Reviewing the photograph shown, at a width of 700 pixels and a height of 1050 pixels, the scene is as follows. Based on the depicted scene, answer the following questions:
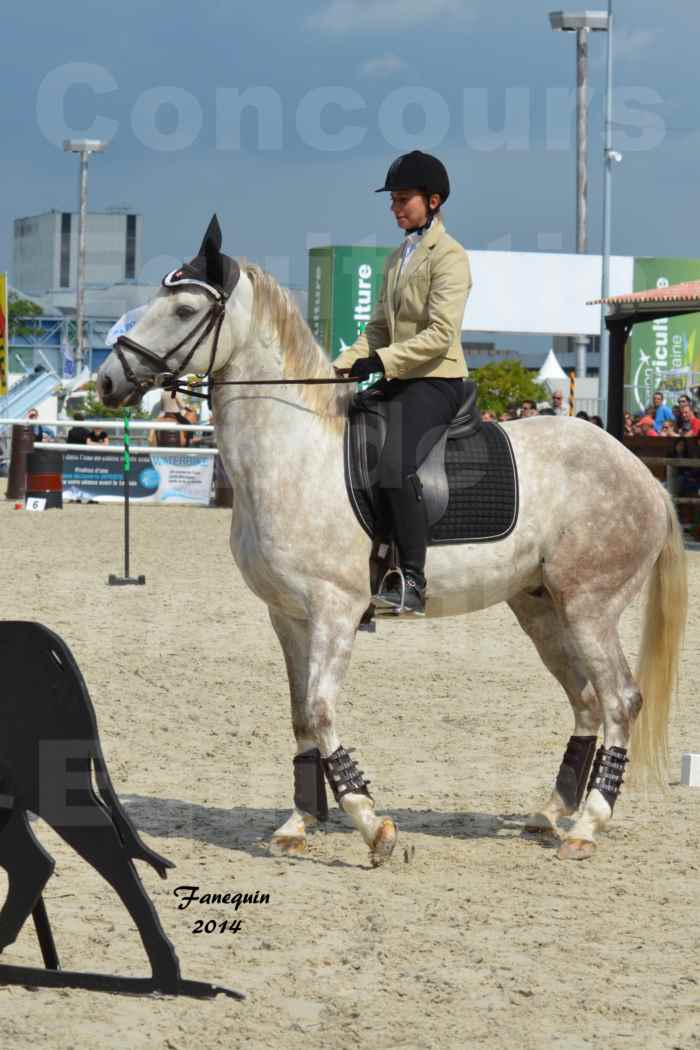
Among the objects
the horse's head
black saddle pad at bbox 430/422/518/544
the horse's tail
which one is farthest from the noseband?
the horse's tail

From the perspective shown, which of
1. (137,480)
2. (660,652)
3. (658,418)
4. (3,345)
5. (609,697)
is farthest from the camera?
(658,418)

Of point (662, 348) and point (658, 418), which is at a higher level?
point (662, 348)

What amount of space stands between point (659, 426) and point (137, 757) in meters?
19.4

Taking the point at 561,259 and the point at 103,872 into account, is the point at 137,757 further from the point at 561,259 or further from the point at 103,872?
the point at 561,259

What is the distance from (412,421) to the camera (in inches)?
236

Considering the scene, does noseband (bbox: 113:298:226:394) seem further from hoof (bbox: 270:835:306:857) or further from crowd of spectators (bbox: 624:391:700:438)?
crowd of spectators (bbox: 624:391:700:438)

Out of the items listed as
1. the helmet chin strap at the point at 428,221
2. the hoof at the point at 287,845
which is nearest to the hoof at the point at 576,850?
the hoof at the point at 287,845

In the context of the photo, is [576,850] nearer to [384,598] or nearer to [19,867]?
[384,598]

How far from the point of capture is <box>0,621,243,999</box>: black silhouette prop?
4.07 meters

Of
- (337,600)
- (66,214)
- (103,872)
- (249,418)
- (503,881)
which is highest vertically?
(66,214)

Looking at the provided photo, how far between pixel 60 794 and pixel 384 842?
1.85m

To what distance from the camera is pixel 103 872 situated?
414 cm

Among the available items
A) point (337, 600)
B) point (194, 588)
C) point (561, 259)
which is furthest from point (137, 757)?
point (561, 259)

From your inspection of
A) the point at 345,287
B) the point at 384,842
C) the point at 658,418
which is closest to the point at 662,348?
the point at 345,287
